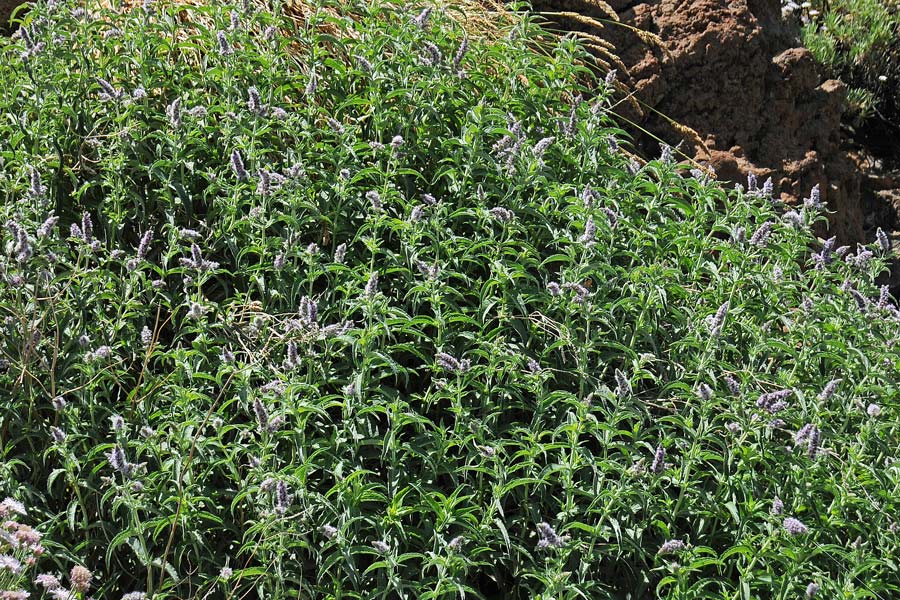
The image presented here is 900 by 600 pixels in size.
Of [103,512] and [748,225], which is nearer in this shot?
[103,512]

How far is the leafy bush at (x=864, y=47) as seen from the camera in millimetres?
7867

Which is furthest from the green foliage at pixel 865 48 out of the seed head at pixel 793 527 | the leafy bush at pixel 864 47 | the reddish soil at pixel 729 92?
the seed head at pixel 793 527

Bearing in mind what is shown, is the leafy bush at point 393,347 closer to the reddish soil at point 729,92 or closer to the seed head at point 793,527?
the seed head at point 793,527

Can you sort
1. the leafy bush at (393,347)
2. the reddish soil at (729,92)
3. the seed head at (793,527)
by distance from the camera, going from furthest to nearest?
the reddish soil at (729,92)
the leafy bush at (393,347)
the seed head at (793,527)

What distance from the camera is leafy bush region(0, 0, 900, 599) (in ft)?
10.8

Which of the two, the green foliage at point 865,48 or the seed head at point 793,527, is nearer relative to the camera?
the seed head at point 793,527

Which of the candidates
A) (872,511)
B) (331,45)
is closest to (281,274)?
(331,45)

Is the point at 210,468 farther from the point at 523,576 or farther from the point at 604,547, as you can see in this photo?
the point at 604,547

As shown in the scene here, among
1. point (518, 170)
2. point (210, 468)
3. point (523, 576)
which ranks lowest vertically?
point (523, 576)

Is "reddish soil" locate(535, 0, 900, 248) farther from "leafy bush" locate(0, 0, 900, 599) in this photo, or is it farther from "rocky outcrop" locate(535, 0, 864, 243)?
"leafy bush" locate(0, 0, 900, 599)

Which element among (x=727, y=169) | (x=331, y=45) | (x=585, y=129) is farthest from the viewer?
(x=727, y=169)

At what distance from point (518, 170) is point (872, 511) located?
1.96 m

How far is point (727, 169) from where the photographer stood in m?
5.96

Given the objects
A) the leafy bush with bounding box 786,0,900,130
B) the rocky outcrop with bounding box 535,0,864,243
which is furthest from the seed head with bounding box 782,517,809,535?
the leafy bush with bounding box 786,0,900,130
